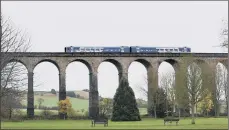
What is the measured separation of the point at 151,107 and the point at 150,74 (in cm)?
642

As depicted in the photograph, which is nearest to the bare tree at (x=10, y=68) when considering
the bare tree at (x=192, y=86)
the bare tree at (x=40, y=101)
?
the bare tree at (x=192, y=86)

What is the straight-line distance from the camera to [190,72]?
48875mm

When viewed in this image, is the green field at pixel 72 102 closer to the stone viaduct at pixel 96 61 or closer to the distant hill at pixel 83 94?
the distant hill at pixel 83 94

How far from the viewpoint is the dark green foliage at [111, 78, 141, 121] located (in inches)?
2260

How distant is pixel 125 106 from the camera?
58.0 m

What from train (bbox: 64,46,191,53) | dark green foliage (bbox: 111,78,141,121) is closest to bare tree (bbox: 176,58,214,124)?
dark green foliage (bbox: 111,78,141,121)

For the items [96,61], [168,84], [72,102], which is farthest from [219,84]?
[72,102]

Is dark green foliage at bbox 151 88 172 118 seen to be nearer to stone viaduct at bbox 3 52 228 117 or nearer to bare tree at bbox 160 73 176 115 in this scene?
bare tree at bbox 160 73 176 115

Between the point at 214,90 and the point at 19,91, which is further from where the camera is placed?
the point at 214,90

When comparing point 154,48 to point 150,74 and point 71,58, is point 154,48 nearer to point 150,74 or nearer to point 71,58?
point 150,74

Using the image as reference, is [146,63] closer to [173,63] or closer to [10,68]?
[173,63]

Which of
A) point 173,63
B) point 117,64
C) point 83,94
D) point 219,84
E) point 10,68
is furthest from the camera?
point 83,94

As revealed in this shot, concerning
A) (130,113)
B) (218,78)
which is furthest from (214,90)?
(130,113)

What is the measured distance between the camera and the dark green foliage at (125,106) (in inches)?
2260
